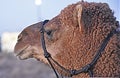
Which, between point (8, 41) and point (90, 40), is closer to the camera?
point (90, 40)

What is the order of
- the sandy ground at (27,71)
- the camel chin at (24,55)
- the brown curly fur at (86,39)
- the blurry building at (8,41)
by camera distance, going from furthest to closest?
the blurry building at (8,41) → the sandy ground at (27,71) → the camel chin at (24,55) → the brown curly fur at (86,39)

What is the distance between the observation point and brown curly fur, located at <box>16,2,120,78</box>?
4.59m

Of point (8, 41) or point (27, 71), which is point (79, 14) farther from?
point (8, 41)

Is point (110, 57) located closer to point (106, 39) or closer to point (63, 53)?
point (106, 39)

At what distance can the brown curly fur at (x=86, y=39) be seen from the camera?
181 inches

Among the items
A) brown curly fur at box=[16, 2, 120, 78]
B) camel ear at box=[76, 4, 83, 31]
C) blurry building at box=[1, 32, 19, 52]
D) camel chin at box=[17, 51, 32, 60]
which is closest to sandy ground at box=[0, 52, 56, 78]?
camel chin at box=[17, 51, 32, 60]

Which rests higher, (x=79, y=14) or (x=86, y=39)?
(x=79, y=14)

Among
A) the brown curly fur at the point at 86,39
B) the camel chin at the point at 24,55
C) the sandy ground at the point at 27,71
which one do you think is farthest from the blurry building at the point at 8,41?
the brown curly fur at the point at 86,39

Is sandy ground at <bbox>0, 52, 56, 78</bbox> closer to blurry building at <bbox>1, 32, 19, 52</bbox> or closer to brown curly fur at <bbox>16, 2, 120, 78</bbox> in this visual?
brown curly fur at <bbox>16, 2, 120, 78</bbox>

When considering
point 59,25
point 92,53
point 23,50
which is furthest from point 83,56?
Result: point 23,50

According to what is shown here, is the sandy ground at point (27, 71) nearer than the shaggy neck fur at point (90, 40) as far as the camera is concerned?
No

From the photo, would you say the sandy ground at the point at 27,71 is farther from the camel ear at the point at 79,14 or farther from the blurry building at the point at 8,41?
the blurry building at the point at 8,41

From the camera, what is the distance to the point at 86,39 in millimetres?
4695

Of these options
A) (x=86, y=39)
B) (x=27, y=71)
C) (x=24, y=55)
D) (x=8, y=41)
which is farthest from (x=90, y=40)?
(x=8, y=41)
